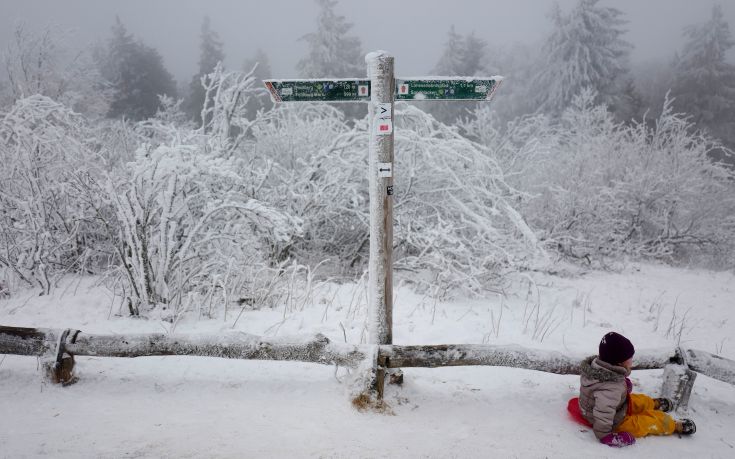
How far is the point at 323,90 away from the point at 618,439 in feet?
10.9

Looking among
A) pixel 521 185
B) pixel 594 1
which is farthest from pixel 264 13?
pixel 521 185

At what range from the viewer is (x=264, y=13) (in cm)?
19162

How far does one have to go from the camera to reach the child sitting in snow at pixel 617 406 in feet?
9.34

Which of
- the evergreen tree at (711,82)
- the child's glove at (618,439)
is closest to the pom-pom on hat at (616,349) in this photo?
the child's glove at (618,439)

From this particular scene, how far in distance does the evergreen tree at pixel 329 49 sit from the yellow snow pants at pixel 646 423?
1032 inches

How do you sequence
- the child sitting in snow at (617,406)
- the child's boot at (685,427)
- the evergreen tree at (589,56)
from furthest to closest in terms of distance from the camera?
the evergreen tree at (589,56) < the child's boot at (685,427) < the child sitting in snow at (617,406)

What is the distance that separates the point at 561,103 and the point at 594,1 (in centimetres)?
634

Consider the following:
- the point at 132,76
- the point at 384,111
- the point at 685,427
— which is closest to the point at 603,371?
the point at 685,427

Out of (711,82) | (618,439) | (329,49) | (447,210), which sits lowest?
(618,439)

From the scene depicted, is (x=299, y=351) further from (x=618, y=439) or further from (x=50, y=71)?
(x=50, y=71)

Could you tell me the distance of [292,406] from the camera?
10.5ft

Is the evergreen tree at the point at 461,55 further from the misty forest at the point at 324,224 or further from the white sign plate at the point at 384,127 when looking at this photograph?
the white sign plate at the point at 384,127

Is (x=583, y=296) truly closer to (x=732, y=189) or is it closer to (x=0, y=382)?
(x=0, y=382)

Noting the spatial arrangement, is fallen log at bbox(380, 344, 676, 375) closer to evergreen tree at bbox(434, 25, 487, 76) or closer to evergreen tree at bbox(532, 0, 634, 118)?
evergreen tree at bbox(532, 0, 634, 118)
